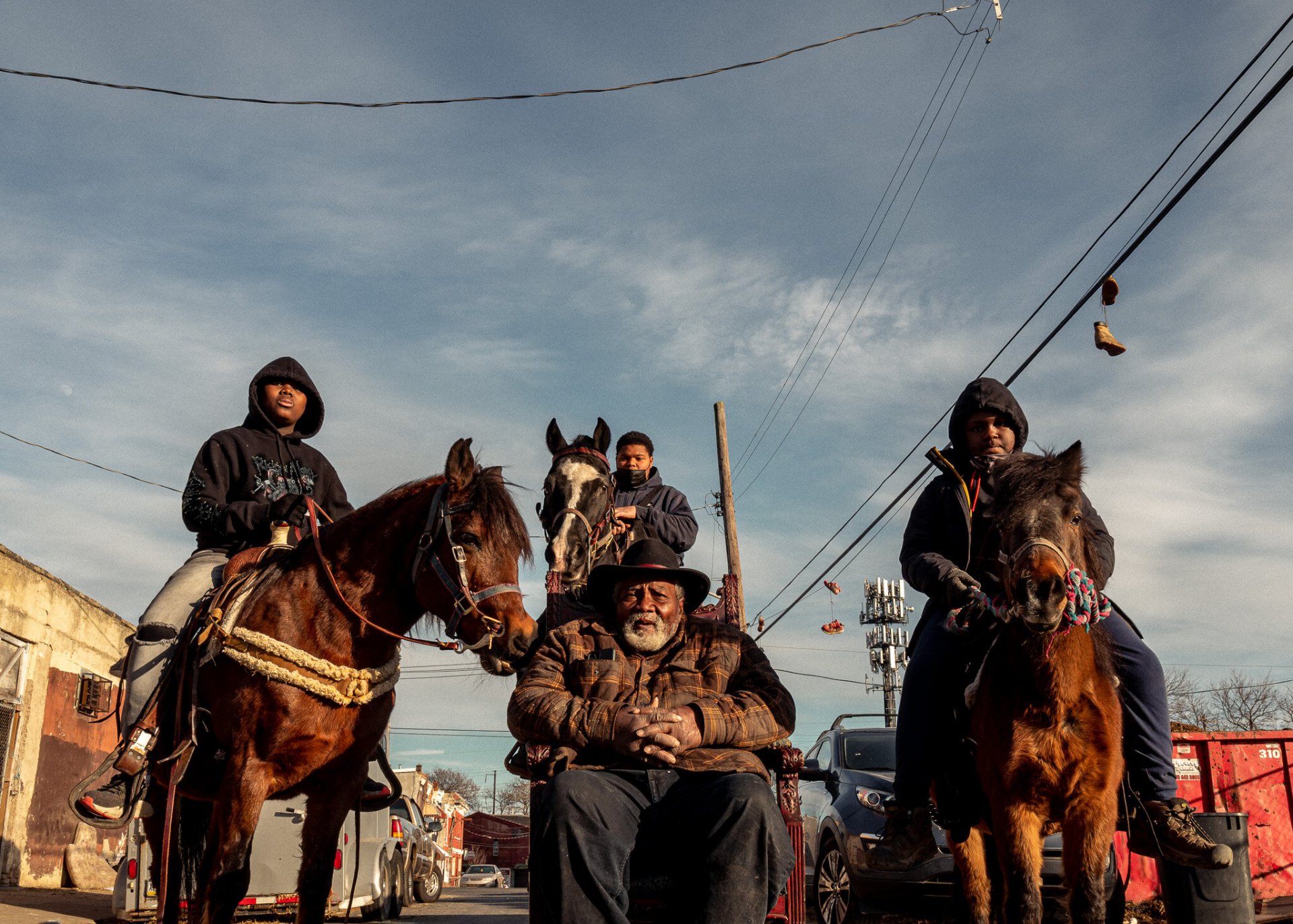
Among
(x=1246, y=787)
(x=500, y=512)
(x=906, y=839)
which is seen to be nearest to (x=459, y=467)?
(x=500, y=512)

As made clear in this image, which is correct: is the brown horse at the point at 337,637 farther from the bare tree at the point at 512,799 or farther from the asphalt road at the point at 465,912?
the bare tree at the point at 512,799

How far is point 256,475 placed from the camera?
6312mm

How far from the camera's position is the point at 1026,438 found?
6.08 metres

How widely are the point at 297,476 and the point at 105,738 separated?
720 inches

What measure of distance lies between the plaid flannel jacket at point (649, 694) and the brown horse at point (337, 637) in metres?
0.26

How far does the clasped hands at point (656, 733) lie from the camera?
439cm

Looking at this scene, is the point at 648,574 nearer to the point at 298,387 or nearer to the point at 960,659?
the point at 960,659

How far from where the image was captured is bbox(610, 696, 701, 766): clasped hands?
439 centimetres

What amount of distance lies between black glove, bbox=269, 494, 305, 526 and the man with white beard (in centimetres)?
171

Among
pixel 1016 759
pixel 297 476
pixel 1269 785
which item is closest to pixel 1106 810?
pixel 1016 759

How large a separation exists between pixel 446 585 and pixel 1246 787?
370 inches

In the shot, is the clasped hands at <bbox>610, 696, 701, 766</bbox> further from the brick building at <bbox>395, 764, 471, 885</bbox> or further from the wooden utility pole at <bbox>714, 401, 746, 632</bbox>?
the brick building at <bbox>395, 764, 471, 885</bbox>

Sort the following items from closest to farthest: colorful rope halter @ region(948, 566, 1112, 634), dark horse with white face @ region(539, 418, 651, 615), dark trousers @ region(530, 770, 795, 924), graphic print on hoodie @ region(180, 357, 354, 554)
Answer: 1. dark trousers @ region(530, 770, 795, 924)
2. colorful rope halter @ region(948, 566, 1112, 634)
3. graphic print on hoodie @ region(180, 357, 354, 554)
4. dark horse with white face @ region(539, 418, 651, 615)

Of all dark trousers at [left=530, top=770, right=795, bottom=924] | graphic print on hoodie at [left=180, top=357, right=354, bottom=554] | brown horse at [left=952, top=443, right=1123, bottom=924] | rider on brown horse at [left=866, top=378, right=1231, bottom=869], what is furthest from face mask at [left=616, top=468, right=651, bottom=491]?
dark trousers at [left=530, top=770, right=795, bottom=924]
